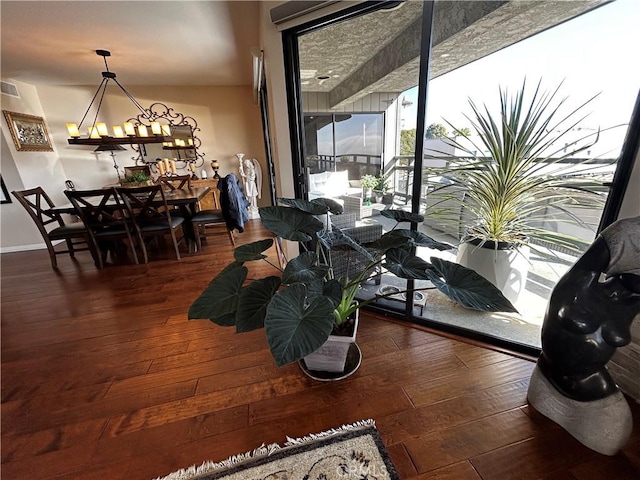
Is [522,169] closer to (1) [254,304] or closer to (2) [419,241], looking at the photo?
(2) [419,241]

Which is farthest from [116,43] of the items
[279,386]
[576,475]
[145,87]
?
[576,475]

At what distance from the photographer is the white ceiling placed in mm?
2006

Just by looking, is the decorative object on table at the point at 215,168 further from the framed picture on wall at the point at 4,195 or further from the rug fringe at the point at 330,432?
the rug fringe at the point at 330,432

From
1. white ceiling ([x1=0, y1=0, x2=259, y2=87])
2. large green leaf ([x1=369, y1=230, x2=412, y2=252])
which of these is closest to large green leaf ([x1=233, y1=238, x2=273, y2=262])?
large green leaf ([x1=369, y1=230, x2=412, y2=252])

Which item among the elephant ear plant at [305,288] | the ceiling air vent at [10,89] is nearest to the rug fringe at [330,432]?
the elephant ear plant at [305,288]

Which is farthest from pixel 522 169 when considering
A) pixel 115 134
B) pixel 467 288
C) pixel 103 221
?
pixel 115 134

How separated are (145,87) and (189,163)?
51.7 inches

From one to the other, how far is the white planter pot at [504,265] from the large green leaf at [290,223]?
3.87 ft

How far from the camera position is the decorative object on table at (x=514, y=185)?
4.34 ft

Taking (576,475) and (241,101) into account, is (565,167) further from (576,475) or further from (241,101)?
(241,101)

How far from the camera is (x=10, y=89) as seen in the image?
3.46m

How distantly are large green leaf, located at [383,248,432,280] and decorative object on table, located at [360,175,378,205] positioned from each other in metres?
1.18

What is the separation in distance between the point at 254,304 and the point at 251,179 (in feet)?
12.5

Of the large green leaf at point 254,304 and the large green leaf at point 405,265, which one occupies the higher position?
the large green leaf at point 405,265
